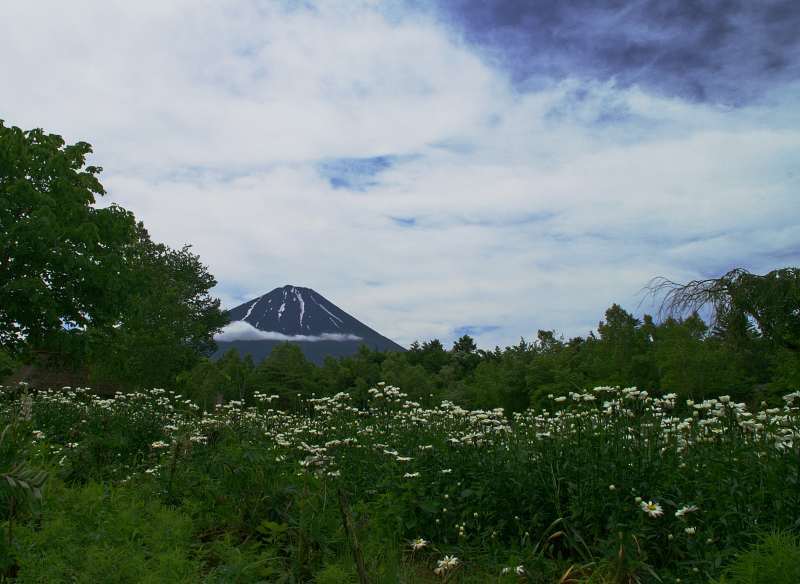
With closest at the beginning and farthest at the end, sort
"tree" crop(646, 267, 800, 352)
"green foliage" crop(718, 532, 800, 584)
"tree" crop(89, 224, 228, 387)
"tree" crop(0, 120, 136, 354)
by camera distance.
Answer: "green foliage" crop(718, 532, 800, 584), "tree" crop(646, 267, 800, 352), "tree" crop(0, 120, 136, 354), "tree" crop(89, 224, 228, 387)

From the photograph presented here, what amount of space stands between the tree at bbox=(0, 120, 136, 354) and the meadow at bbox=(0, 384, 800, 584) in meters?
9.04

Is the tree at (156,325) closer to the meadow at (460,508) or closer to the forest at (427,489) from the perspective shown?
the forest at (427,489)

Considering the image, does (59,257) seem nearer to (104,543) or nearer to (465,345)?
(104,543)

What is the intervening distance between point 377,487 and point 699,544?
2.51 meters

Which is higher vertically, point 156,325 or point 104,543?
point 156,325

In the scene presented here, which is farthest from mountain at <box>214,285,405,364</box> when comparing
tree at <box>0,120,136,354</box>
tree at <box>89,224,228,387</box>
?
tree at <box>0,120,136,354</box>

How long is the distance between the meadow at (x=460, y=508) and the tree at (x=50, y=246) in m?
9.04

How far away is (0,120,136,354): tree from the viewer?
1391 centimetres

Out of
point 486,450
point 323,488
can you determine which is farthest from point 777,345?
point 323,488

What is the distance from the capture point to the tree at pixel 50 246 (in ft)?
45.6

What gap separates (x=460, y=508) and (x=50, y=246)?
1281cm

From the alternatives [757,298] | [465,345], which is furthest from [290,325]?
[757,298]

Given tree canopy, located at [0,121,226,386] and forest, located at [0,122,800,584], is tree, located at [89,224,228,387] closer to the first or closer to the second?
tree canopy, located at [0,121,226,386]

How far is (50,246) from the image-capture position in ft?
47.5
